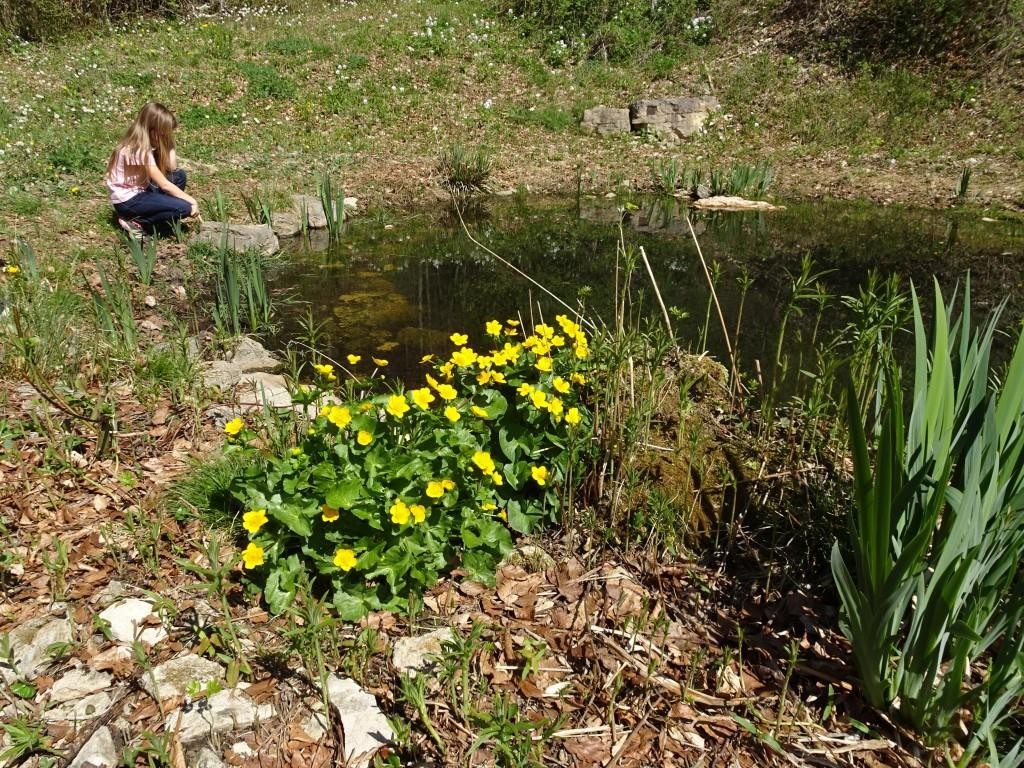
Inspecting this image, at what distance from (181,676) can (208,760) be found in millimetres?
263

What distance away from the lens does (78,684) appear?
1.74 meters

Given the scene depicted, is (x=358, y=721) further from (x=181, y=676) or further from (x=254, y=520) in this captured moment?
(x=254, y=520)

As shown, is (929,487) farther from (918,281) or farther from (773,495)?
(918,281)

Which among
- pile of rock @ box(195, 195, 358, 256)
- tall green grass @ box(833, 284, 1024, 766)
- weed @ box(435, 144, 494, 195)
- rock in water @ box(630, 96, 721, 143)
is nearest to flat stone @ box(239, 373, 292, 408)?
pile of rock @ box(195, 195, 358, 256)

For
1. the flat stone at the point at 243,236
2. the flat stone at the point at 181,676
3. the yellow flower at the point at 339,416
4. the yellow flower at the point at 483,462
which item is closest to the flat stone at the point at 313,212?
the flat stone at the point at 243,236

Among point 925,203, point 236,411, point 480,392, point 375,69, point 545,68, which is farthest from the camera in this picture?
point 545,68

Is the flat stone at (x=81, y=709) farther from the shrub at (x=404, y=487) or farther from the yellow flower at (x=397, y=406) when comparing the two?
the yellow flower at (x=397, y=406)

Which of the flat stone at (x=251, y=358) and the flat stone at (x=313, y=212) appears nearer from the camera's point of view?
the flat stone at (x=251, y=358)

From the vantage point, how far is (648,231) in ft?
24.5

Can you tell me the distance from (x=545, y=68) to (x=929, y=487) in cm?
1407

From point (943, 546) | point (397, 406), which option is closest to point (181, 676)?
point (397, 406)

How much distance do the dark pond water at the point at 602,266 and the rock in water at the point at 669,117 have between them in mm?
3801

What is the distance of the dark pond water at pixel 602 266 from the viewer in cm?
466

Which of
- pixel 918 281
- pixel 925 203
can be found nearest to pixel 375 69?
pixel 925 203
